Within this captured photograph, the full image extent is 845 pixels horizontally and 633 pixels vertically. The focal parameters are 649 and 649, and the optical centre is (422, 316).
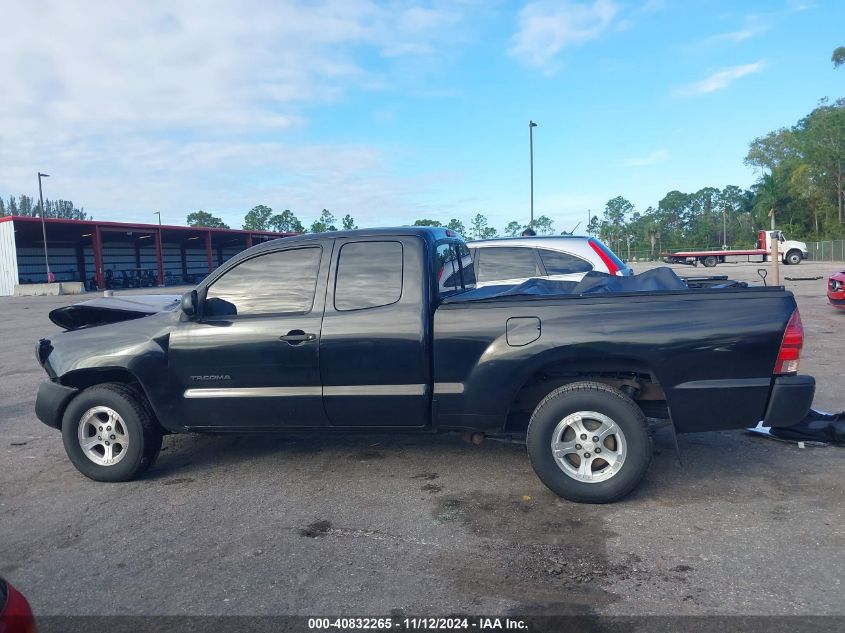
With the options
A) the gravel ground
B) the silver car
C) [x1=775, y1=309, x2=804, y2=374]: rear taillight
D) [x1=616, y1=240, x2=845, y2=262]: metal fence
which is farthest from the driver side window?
[x1=616, y1=240, x2=845, y2=262]: metal fence

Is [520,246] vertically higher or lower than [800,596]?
higher

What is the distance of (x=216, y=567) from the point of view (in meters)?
3.54

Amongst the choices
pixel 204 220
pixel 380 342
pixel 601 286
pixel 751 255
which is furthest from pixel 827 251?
pixel 204 220

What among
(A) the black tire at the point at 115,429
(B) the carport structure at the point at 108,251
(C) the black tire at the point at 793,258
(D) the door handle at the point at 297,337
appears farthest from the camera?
(C) the black tire at the point at 793,258

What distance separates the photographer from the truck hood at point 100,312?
5.23m

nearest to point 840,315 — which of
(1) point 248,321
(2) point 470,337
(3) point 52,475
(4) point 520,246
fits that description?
(4) point 520,246

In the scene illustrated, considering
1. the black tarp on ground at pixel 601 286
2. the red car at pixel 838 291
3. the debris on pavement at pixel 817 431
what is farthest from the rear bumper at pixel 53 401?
the red car at pixel 838 291

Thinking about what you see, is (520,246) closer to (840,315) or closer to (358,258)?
(358,258)

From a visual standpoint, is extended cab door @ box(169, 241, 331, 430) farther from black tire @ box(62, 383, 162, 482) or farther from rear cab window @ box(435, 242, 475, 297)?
rear cab window @ box(435, 242, 475, 297)

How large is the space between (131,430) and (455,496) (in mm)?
2459

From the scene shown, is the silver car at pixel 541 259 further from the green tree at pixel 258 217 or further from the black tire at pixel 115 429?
the green tree at pixel 258 217

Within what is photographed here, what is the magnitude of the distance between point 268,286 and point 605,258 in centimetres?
477

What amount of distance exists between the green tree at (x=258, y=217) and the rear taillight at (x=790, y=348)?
116m

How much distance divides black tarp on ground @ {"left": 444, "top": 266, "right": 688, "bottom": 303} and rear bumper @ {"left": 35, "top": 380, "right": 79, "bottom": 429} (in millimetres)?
3016
